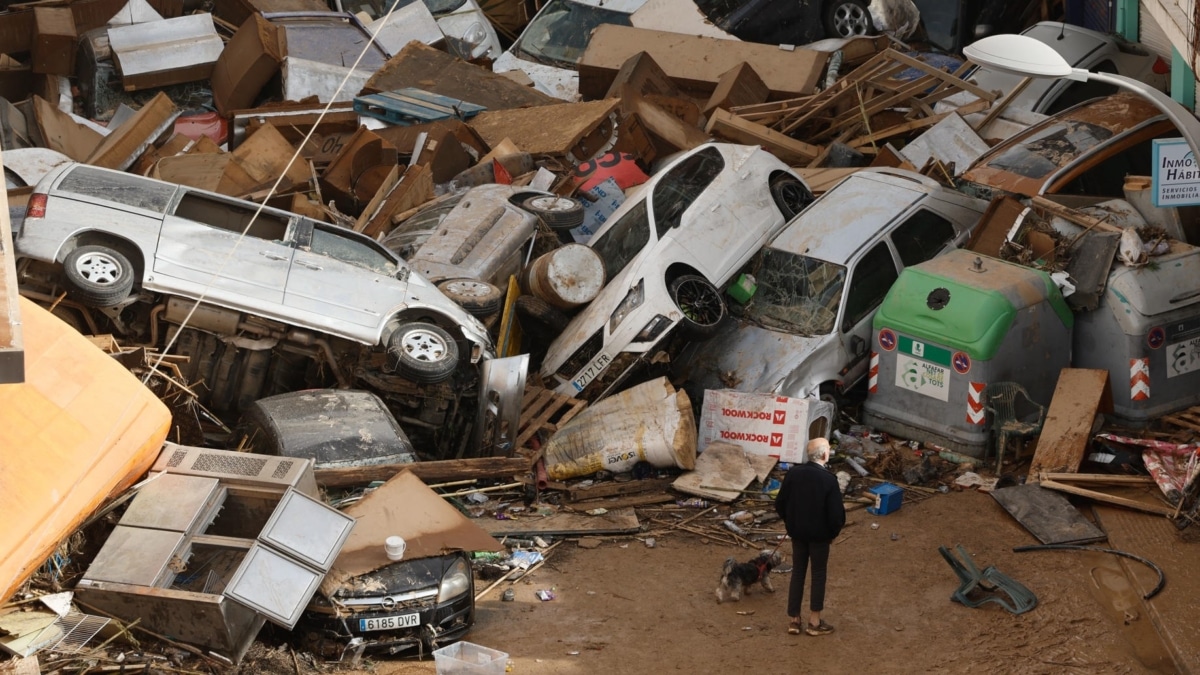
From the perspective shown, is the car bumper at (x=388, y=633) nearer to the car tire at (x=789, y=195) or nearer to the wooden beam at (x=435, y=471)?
the wooden beam at (x=435, y=471)

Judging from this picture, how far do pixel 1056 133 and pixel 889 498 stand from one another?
198 inches

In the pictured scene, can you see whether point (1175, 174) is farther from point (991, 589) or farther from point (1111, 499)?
point (991, 589)

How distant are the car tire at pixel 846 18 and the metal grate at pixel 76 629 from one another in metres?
14.5

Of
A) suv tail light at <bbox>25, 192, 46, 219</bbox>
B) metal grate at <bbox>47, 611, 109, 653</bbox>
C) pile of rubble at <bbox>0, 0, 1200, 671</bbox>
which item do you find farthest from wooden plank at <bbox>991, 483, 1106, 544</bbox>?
suv tail light at <bbox>25, 192, 46, 219</bbox>

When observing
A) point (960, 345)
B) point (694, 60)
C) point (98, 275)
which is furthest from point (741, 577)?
point (694, 60)

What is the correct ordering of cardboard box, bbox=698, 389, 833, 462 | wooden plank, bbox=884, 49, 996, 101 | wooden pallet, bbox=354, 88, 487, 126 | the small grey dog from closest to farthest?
the small grey dog
cardboard box, bbox=698, 389, 833, 462
wooden plank, bbox=884, 49, 996, 101
wooden pallet, bbox=354, 88, 487, 126

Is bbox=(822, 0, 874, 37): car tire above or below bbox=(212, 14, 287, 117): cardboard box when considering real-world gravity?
above

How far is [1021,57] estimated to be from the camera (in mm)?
9383

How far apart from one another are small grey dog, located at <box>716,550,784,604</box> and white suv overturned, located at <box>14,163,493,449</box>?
323 centimetres

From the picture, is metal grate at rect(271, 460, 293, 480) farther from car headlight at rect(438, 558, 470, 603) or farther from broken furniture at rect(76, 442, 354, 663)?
car headlight at rect(438, 558, 470, 603)

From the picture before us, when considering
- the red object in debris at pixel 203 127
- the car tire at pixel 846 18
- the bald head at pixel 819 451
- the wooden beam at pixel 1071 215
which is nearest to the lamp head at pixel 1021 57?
the wooden beam at pixel 1071 215

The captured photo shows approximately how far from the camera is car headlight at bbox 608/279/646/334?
1182 cm

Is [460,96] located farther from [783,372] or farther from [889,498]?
[889,498]

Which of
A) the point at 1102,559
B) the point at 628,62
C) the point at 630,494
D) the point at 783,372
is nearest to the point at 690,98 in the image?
the point at 628,62
